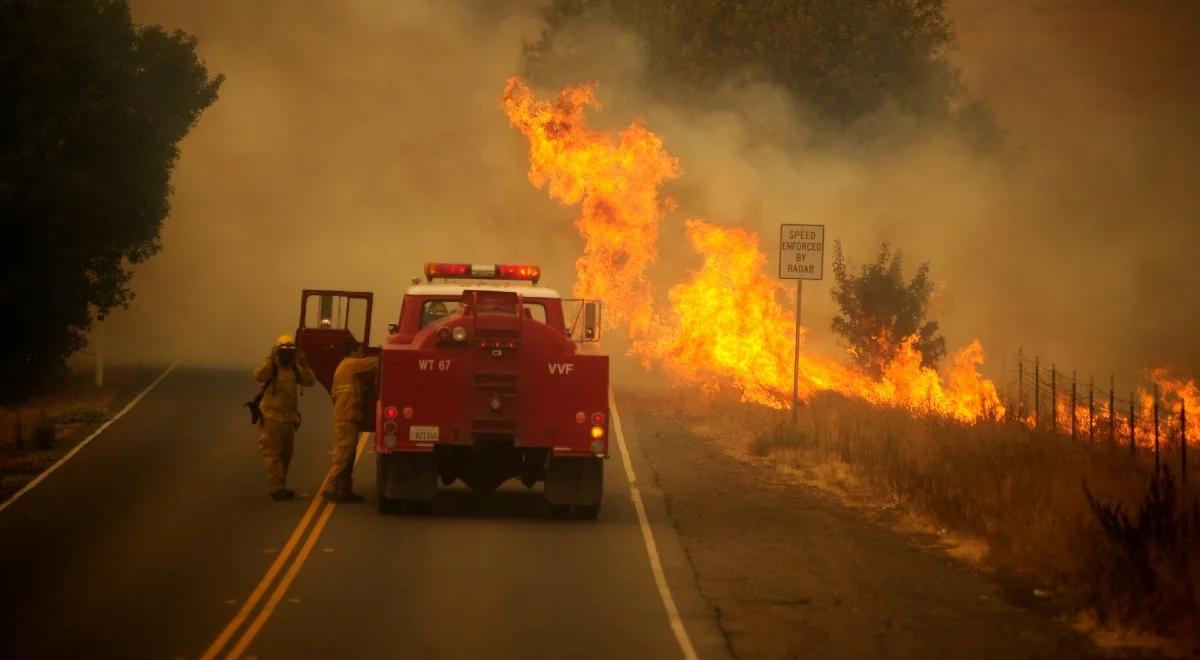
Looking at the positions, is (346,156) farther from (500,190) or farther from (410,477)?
(410,477)

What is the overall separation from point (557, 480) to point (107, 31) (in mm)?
19917

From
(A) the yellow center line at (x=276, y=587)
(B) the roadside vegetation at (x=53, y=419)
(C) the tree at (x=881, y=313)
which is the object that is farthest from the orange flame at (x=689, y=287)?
(A) the yellow center line at (x=276, y=587)

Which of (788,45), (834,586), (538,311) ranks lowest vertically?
(834,586)

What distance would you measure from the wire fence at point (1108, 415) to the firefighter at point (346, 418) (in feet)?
30.0

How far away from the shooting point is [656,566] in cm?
1505

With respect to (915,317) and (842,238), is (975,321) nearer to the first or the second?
(842,238)

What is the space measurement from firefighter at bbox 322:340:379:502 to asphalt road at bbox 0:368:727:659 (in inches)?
13.8

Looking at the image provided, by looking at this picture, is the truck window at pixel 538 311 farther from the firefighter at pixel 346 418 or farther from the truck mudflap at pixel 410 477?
the truck mudflap at pixel 410 477

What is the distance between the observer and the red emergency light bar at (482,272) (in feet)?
65.7

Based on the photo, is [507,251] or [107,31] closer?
[107,31]

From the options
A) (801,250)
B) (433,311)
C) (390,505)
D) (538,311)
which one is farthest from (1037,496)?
(801,250)

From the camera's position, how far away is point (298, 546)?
51.0 ft

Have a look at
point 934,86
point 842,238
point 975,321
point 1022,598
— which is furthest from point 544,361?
point 934,86

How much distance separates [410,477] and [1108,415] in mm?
15797
